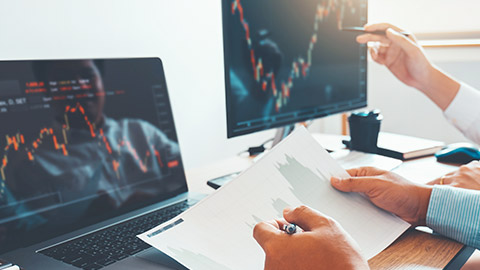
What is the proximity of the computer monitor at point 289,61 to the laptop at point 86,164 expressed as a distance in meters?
0.15

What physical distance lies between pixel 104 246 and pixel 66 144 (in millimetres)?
187

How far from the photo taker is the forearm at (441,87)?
1104mm

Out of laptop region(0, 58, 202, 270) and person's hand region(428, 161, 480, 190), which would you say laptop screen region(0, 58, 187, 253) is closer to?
laptop region(0, 58, 202, 270)

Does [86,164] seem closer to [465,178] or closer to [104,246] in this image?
[104,246]

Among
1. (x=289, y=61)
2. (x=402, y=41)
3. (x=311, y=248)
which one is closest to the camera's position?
(x=311, y=248)

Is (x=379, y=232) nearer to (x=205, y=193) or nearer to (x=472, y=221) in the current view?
(x=472, y=221)

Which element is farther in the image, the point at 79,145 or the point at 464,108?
the point at 464,108

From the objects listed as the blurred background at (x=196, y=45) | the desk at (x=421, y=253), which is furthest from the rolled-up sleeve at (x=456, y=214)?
the blurred background at (x=196, y=45)

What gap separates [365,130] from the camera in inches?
44.3

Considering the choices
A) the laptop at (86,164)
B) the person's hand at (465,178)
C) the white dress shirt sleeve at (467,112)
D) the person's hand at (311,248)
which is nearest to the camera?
the person's hand at (311,248)

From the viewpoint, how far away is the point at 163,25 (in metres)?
1.36

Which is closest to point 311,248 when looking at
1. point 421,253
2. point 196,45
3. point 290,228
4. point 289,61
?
point 290,228

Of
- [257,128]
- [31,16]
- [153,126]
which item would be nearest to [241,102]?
[257,128]

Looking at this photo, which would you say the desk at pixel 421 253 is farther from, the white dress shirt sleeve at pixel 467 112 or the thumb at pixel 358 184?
the white dress shirt sleeve at pixel 467 112
